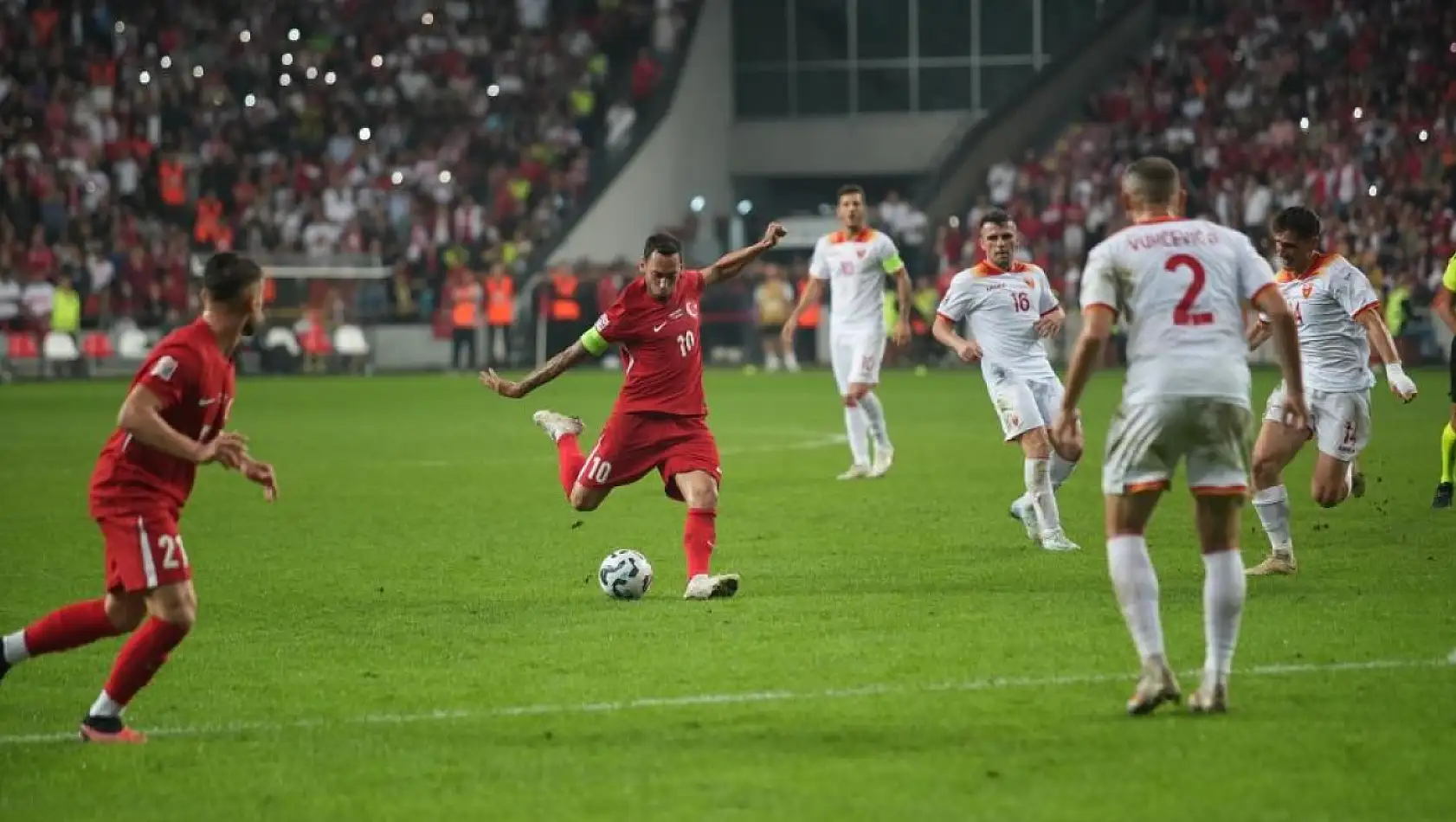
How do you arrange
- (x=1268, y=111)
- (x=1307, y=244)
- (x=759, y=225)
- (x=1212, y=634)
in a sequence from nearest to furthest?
1. (x=1212, y=634)
2. (x=1307, y=244)
3. (x=1268, y=111)
4. (x=759, y=225)

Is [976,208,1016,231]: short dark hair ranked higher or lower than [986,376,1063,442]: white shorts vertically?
higher

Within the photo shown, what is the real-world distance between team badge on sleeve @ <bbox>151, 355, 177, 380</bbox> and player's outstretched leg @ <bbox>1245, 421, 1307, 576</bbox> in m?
6.79

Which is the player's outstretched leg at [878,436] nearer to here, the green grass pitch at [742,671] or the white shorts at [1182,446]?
the green grass pitch at [742,671]

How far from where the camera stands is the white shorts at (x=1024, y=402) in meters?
14.2

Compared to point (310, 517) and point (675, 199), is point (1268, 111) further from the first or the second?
point (310, 517)

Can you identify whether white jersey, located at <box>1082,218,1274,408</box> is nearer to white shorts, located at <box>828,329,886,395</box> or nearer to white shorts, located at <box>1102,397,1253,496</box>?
white shorts, located at <box>1102,397,1253,496</box>

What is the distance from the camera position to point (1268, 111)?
140 ft

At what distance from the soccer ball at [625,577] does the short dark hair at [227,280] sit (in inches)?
158

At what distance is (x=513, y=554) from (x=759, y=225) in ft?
117

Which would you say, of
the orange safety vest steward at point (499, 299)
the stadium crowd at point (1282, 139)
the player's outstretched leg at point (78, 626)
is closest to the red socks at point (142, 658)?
the player's outstretched leg at point (78, 626)

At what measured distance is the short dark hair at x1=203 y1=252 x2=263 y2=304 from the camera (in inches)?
323

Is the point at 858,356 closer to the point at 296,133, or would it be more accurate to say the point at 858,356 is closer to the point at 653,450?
the point at 653,450

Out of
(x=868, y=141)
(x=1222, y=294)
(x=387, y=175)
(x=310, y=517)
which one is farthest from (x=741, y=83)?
(x=1222, y=294)

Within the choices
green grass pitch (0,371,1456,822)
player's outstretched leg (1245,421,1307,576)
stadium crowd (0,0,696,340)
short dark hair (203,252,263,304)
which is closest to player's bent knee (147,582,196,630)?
green grass pitch (0,371,1456,822)
